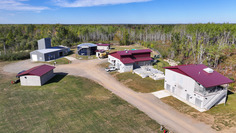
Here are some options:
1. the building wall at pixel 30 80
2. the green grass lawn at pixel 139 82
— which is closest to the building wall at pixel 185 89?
the green grass lawn at pixel 139 82

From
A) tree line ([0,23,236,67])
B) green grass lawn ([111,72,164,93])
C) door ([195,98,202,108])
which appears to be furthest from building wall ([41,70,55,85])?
tree line ([0,23,236,67])

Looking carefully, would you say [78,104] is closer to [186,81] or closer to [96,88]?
[96,88]

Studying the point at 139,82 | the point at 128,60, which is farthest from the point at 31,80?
the point at 128,60

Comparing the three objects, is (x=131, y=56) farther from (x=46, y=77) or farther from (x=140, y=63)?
(x=46, y=77)

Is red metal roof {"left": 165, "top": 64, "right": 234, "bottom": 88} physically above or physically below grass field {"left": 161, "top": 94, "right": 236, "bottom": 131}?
above

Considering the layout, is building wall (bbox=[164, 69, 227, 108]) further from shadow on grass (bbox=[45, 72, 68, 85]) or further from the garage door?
the garage door
